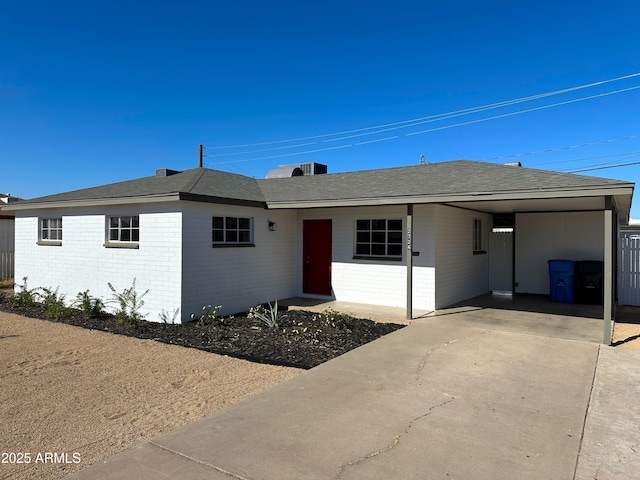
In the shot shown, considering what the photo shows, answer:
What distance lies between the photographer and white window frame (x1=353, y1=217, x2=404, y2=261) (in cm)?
1067

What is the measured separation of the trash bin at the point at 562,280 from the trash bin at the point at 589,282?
168 millimetres

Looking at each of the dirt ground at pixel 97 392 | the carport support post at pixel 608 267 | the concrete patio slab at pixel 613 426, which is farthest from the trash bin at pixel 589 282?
the dirt ground at pixel 97 392

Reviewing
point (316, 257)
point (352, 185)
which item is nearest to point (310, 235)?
point (316, 257)

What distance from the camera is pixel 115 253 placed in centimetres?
993

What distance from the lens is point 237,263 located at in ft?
33.6

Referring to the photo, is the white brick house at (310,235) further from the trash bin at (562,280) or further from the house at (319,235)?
the trash bin at (562,280)

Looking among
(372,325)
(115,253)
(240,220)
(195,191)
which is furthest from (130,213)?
(372,325)

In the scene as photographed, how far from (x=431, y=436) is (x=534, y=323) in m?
5.99

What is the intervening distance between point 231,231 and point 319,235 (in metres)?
2.74

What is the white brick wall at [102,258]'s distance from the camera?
9.01 meters

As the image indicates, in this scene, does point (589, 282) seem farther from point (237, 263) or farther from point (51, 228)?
point (51, 228)

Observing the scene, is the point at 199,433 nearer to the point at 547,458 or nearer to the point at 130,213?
the point at 547,458

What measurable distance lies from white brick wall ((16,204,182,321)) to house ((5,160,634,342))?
3 cm

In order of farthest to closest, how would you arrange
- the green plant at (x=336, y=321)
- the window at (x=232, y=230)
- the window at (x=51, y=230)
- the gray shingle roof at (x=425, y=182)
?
the window at (x=51, y=230) → the window at (x=232, y=230) → the green plant at (x=336, y=321) → the gray shingle roof at (x=425, y=182)
